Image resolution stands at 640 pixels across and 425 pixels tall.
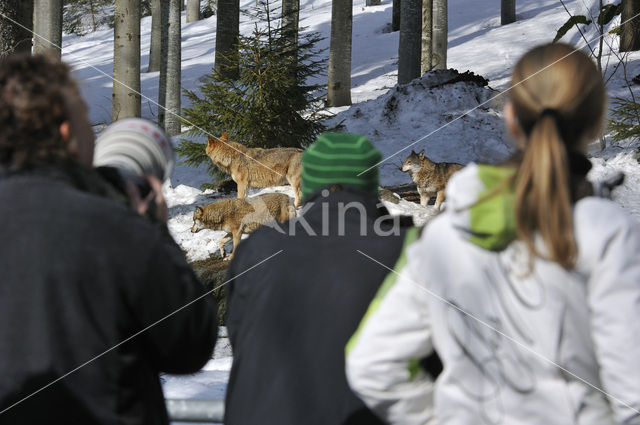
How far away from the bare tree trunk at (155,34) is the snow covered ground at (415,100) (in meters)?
0.65

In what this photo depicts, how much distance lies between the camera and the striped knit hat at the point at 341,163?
2379mm

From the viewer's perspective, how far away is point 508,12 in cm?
2511

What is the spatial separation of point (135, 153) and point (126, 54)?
841cm

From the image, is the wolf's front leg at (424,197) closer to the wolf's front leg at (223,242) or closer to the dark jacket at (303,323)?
the wolf's front leg at (223,242)

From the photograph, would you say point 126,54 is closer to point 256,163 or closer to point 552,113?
point 256,163

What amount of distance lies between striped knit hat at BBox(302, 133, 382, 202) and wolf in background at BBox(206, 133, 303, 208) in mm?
6775

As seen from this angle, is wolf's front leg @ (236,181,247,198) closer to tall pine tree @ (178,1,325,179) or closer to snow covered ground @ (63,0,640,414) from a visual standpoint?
snow covered ground @ (63,0,640,414)

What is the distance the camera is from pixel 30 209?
1.64 meters

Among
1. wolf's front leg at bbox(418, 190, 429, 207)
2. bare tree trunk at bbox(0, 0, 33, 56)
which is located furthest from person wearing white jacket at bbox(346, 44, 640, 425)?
wolf's front leg at bbox(418, 190, 429, 207)

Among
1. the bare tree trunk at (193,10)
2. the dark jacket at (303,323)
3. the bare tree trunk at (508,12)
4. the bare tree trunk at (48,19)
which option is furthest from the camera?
the bare tree trunk at (193,10)

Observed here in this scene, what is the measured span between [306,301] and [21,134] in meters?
0.93

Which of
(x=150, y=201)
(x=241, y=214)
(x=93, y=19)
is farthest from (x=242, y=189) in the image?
(x=93, y=19)

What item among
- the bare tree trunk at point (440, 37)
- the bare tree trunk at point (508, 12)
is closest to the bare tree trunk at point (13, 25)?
the bare tree trunk at point (440, 37)

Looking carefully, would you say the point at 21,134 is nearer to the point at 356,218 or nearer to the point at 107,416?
the point at 107,416
